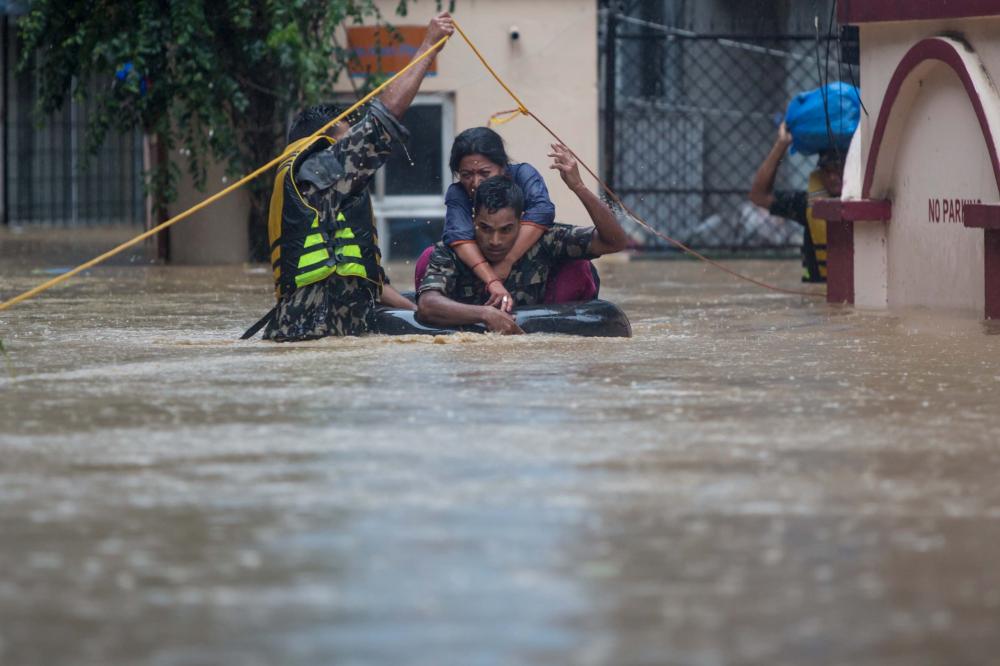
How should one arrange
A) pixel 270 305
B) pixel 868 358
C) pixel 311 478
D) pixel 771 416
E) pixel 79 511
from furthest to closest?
1. pixel 270 305
2. pixel 868 358
3. pixel 771 416
4. pixel 311 478
5. pixel 79 511

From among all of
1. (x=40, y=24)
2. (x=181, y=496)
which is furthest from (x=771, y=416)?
(x=40, y=24)

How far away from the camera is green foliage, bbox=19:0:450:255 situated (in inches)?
639

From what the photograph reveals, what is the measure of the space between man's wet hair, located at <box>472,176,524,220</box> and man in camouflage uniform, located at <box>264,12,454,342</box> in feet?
1.64

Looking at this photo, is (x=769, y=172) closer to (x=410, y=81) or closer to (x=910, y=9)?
(x=910, y=9)

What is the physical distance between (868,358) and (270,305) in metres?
5.11

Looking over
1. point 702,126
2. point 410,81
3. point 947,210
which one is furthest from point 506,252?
point 702,126

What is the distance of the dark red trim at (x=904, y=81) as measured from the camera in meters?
11.1

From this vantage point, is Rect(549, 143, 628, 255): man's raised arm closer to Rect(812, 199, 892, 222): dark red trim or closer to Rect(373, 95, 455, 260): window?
Rect(812, 199, 892, 222): dark red trim

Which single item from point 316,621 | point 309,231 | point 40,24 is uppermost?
point 40,24

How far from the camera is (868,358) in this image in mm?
8891

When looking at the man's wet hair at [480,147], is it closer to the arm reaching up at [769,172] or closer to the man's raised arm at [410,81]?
the man's raised arm at [410,81]

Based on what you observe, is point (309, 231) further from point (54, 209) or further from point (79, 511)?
point (54, 209)

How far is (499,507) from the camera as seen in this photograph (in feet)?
16.6

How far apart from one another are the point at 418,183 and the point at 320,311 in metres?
8.86
